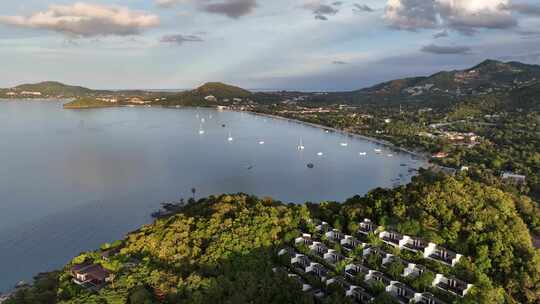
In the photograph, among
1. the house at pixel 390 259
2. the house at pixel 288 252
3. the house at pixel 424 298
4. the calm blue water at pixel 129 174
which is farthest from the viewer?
the calm blue water at pixel 129 174

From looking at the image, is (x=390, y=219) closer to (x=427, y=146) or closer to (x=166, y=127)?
(x=427, y=146)

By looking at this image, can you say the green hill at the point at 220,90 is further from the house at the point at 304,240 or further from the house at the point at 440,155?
the house at the point at 304,240

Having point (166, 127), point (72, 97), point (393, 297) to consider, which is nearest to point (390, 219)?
point (393, 297)

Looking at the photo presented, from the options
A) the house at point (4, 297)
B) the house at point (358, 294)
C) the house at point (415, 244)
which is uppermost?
the house at point (415, 244)

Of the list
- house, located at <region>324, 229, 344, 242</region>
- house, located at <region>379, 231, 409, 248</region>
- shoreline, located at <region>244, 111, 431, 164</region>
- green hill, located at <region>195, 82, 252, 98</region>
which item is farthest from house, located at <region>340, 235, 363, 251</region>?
green hill, located at <region>195, 82, 252, 98</region>

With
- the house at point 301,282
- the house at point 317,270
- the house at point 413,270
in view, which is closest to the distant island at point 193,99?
the house at point 317,270

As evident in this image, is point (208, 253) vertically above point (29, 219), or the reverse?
point (208, 253)
